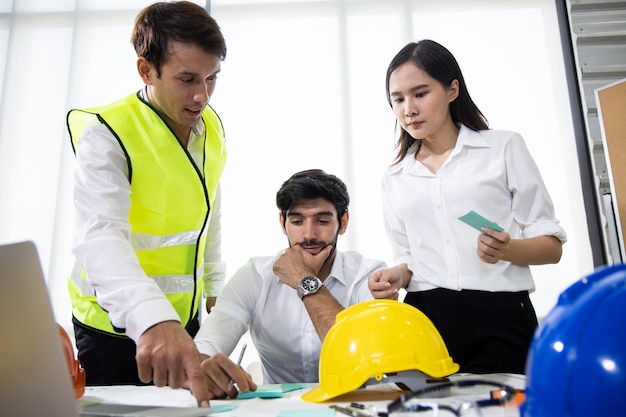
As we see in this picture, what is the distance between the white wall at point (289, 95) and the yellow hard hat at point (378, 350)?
179cm

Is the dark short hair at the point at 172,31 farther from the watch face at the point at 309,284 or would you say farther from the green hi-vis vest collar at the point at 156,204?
the watch face at the point at 309,284

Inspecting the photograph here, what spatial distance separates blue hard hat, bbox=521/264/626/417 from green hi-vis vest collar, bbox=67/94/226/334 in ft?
Answer: 3.73

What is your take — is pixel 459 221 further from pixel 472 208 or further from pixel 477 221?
pixel 477 221

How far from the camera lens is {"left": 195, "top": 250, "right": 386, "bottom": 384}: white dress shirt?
5.02 feet

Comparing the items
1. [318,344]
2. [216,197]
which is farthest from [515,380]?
[216,197]

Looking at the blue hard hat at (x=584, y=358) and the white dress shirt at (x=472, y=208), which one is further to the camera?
the white dress shirt at (x=472, y=208)

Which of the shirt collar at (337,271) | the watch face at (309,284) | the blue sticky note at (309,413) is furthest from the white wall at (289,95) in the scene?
the blue sticky note at (309,413)

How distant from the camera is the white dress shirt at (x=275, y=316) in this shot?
1530 mm

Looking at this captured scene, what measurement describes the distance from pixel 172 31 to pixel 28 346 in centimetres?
105

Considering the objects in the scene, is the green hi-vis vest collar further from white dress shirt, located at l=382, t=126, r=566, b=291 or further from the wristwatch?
white dress shirt, located at l=382, t=126, r=566, b=291

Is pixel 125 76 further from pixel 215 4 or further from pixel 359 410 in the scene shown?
pixel 359 410

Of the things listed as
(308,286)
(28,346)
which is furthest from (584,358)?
(308,286)

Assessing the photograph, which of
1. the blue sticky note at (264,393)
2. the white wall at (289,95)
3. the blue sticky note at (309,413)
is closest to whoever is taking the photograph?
the blue sticky note at (309,413)

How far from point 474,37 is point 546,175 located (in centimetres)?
103
